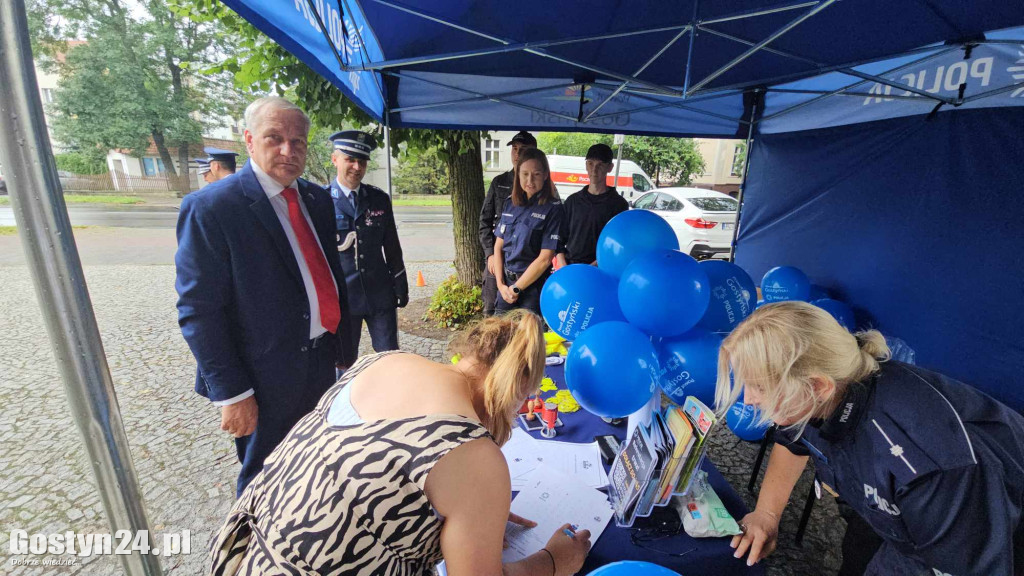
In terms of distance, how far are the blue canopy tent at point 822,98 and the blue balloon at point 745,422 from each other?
4.79 feet

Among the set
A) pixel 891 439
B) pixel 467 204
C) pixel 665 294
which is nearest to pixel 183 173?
pixel 467 204

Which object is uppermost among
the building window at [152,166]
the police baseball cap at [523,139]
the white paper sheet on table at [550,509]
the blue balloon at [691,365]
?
the police baseball cap at [523,139]

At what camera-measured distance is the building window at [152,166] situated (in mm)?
25469

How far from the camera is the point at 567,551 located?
110 centimetres

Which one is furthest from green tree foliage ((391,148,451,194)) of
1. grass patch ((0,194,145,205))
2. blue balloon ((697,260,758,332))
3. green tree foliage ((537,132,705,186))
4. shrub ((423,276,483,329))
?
blue balloon ((697,260,758,332))

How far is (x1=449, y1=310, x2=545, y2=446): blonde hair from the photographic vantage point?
3.46ft

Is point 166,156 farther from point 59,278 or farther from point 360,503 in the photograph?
point 360,503

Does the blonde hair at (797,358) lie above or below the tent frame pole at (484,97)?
below

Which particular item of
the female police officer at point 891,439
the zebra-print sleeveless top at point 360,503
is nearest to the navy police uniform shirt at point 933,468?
the female police officer at point 891,439

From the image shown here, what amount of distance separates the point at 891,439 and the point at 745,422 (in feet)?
4.91

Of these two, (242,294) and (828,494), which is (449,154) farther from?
(828,494)

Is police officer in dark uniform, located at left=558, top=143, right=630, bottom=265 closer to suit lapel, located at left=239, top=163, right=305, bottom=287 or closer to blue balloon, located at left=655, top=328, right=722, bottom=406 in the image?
blue balloon, located at left=655, top=328, right=722, bottom=406

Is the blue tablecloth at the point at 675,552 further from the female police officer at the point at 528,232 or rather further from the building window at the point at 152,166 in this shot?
the building window at the point at 152,166

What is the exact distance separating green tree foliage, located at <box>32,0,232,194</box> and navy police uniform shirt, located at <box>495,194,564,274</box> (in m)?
21.6
